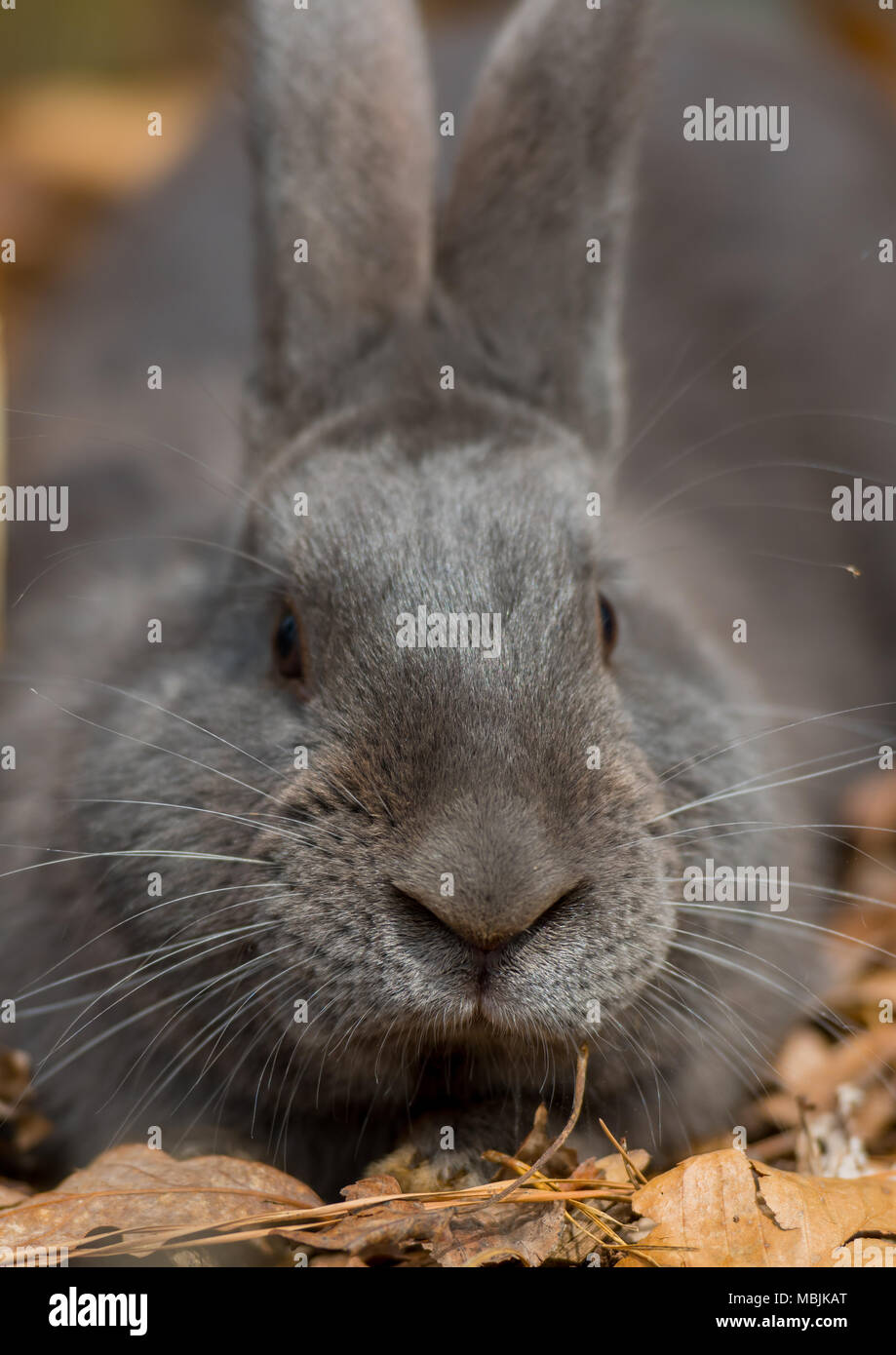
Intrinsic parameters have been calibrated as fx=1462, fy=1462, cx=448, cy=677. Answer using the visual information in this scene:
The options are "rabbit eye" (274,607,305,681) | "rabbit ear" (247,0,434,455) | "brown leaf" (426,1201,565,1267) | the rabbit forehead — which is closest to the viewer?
"brown leaf" (426,1201,565,1267)

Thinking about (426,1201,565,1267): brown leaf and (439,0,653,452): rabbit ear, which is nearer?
(426,1201,565,1267): brown leaf

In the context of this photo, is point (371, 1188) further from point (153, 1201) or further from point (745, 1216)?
point (745, 1216)

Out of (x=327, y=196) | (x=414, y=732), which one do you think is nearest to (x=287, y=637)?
(x=414, y=732)

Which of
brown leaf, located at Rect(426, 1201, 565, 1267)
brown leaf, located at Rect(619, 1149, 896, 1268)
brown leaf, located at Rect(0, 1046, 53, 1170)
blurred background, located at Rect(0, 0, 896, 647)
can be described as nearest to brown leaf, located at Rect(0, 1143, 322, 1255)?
brown leaf, located at Rect(426, 1201, 565, 1267)

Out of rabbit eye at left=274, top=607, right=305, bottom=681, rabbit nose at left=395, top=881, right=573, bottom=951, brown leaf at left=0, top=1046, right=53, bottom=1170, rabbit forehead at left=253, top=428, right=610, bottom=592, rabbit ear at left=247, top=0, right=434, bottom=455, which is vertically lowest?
brown leaf at left=0, top=1046, right=53, bottom=1170

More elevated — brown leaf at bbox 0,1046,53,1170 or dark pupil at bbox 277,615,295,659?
dark pupil at bbox 277,615,295,659

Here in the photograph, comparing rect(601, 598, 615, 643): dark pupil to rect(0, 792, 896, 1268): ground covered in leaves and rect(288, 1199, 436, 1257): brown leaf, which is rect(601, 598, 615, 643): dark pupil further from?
rect(288, 1199, 436, 1257): brown leaf

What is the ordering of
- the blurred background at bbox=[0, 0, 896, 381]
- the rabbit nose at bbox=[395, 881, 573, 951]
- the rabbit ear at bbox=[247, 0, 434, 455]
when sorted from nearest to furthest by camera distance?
the rabbit nose at bbox=[395, 881, 573, 951] → the rabbit ear at bbox=[247, 0, 434, 455] → the blurred background at bbox=[0, 0, 896, 381]

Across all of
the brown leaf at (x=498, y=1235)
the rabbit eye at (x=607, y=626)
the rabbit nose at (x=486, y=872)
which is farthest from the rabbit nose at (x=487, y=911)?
the rabbit eye at (x=607, y=626)
